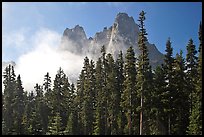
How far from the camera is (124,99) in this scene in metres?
47.0

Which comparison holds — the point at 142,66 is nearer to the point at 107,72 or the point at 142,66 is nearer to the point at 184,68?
the point at 184,68

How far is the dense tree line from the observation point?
39.2m

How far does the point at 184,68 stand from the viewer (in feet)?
142

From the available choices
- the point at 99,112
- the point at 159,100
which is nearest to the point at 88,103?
the point at 99,112

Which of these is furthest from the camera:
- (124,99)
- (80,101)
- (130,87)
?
(80,101)

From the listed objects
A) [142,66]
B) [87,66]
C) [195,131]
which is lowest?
[195,131]

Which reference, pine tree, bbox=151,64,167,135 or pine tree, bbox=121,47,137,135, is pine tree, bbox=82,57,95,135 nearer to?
pine tree, bbox=121,47,137,135

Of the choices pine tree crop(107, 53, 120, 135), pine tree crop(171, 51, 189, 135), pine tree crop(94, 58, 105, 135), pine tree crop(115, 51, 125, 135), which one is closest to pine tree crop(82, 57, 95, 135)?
pine tree crop(94, 58, 105, 135)

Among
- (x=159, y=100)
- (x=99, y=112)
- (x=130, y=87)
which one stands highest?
(x=130, y=87)

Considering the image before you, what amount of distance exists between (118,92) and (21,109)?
26.8 m

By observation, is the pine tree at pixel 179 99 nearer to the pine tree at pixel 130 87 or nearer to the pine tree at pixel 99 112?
the pine tree at pixel 130 87

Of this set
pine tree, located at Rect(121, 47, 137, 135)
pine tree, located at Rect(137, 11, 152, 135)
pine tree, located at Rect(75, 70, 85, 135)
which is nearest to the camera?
pine tree, located at Rect(137, 11, 152, 135)

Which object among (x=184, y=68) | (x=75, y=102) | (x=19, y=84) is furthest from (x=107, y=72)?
(x=19, y=84)

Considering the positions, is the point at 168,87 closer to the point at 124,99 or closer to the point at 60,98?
the point at 124,99
